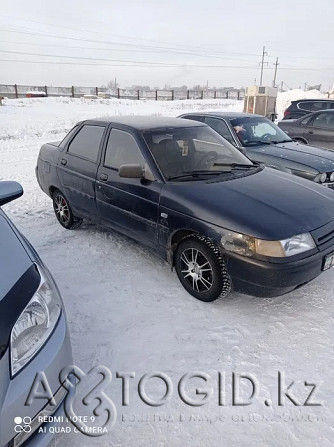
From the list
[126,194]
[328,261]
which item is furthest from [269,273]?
[126,194]

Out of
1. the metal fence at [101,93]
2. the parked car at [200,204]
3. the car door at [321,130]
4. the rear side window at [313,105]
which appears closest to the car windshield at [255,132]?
the parked car at [200,204]

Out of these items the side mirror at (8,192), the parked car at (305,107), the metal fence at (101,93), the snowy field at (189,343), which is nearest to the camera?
the snowy field at (189,343)

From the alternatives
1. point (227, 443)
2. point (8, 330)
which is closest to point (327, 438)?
point (227, 443)

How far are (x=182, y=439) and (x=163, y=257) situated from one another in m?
1.69

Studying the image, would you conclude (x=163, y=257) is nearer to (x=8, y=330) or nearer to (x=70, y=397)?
(x=70, y=397)

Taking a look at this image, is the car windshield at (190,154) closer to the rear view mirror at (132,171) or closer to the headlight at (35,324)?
the rear view mirror at (132,171)

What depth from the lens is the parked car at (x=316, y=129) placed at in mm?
8648

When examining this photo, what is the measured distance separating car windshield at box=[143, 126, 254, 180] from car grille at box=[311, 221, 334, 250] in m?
1.15

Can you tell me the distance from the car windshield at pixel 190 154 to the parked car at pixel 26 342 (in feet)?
5.86

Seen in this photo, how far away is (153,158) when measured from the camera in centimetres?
347

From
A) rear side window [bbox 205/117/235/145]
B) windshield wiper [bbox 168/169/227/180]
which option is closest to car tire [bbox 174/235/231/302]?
windshield wiper [bbox 168/169/227/180]

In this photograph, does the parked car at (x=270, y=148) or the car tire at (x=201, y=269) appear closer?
the car tire at (x=201, y=269)

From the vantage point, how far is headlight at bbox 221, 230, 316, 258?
2689 millimetres

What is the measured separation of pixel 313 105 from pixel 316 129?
3.90 m
